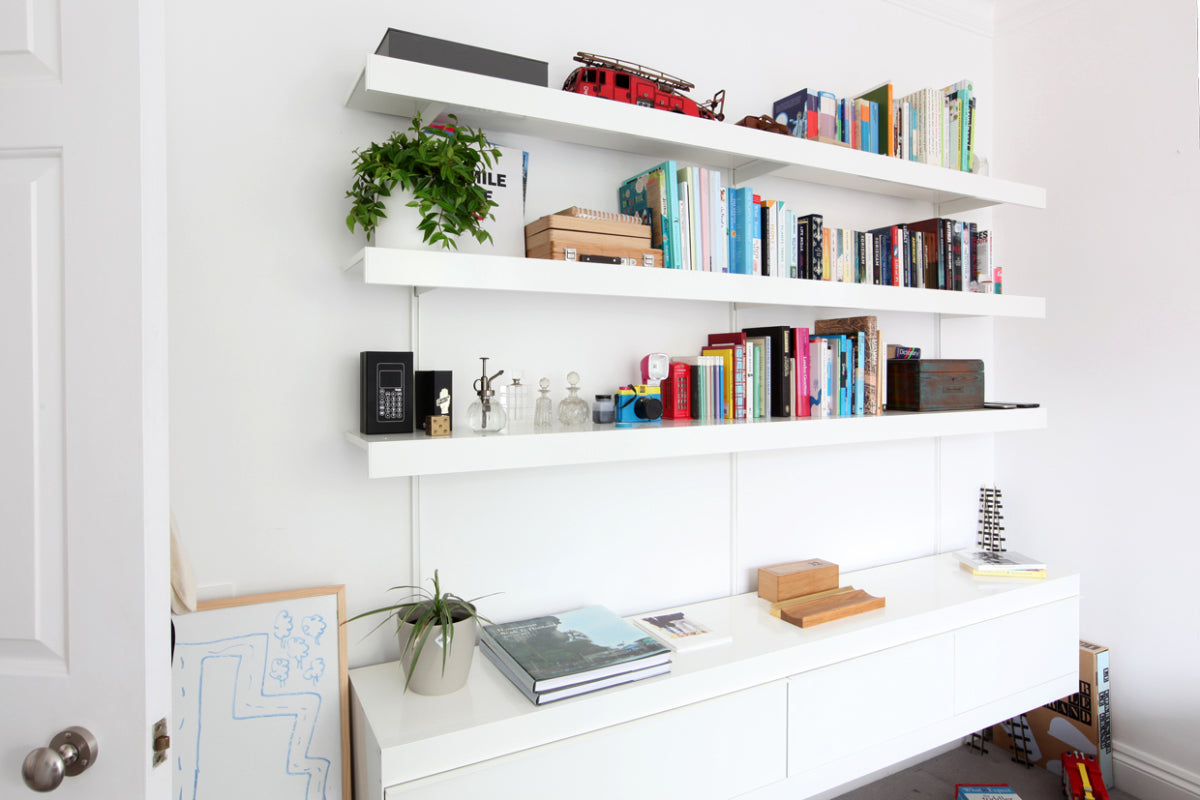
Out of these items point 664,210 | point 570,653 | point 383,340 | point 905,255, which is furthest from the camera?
point 905,255

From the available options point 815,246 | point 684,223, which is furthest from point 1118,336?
point 684,223

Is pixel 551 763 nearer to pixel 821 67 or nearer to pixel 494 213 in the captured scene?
pixel 494 213

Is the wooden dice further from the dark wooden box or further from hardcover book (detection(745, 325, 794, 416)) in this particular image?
the dark wooden box

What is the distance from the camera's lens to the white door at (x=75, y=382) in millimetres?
886

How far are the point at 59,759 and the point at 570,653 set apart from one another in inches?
34.1

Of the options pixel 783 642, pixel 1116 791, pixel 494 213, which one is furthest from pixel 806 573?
pixel 1116 791

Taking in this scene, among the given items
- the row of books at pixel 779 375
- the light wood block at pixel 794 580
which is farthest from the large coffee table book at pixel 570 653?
the row of books at pixel 779 375

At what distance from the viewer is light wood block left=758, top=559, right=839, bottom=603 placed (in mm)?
1914

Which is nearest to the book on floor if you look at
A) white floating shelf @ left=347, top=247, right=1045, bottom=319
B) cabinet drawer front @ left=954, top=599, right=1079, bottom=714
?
cabinet drawer front @ left=954, top=599, right=1079, bottom=714

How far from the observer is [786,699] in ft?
5.37

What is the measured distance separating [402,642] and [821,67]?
207 cm

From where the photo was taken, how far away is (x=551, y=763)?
4.38 feet

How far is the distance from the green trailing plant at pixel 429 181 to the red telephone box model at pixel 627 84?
0.34 meters

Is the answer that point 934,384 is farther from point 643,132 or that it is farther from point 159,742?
point 159,742
